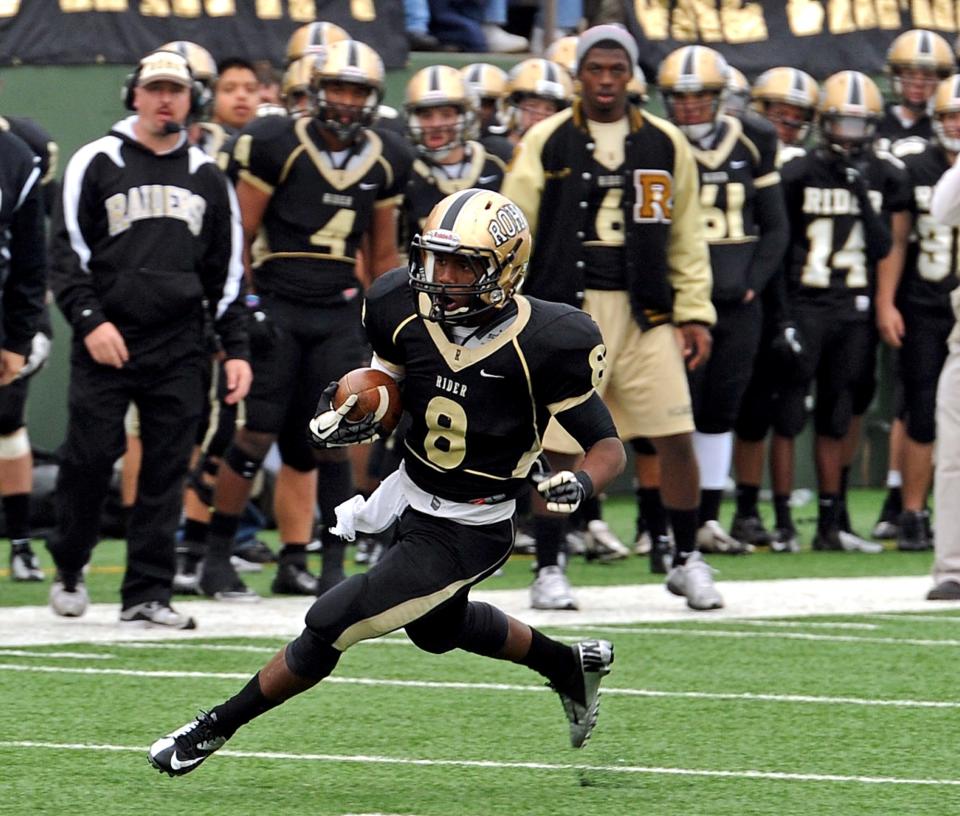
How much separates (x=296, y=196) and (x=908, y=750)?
145 inches

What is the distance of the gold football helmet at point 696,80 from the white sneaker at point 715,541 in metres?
1.81

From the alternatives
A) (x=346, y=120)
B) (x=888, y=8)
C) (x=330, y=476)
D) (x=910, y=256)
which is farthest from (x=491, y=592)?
(x=888, y=8)

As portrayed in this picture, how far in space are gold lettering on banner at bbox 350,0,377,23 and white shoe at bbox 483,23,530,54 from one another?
1.11 metres

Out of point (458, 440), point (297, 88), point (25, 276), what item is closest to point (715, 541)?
point (297, 88)

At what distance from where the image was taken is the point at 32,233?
7395 mm

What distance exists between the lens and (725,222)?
959 centimetres

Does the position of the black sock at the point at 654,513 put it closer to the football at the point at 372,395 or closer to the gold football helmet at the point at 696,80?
the gold football helmet at the point at 696,80

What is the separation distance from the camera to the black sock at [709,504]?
9.86 metres

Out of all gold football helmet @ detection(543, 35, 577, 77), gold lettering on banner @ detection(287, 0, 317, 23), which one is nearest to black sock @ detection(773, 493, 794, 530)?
gold football helmet @ detection(543, 35, 577, 77)

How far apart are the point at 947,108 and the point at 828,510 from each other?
6.52ft

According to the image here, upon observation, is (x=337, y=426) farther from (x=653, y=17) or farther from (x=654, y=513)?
(x=653, y=17)

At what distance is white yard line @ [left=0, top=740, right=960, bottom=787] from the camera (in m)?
5.03

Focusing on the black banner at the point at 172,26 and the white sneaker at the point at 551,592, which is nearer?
the white sneaker at the point at 551,592

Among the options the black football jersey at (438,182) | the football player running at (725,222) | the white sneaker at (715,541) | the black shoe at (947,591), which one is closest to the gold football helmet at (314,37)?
the black football jersey at (438,182)
